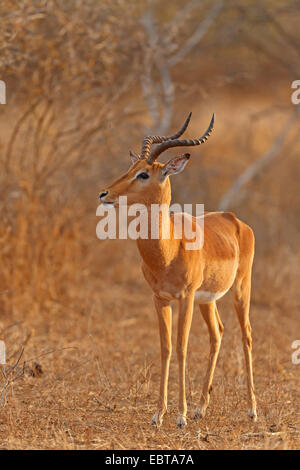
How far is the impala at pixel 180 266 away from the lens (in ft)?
15.3

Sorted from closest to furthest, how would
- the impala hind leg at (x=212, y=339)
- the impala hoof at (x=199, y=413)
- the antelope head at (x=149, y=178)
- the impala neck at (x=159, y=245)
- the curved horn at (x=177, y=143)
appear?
the curved horn at (x=177, y=143), the antelope head at (x=149, y=178), the impala neck at (x=159, y=245), the impala hoof at (x=199, y=413), the impala hind leg at (x=212, y=339)

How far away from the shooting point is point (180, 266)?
4.82m

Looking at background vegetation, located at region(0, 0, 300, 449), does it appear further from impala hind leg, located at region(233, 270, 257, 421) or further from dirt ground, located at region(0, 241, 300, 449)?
impala hind leg, located at region(233, 270, 257, 421)

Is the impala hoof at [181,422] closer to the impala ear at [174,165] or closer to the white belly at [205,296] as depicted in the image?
the white belly at [205,296]

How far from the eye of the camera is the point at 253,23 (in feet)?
38.3

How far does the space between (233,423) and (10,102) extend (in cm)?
484

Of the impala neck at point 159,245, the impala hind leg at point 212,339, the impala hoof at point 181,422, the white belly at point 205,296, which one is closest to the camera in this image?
the impala neck at point 159,245

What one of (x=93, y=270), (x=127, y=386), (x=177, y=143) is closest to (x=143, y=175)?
(x=177, y=143)

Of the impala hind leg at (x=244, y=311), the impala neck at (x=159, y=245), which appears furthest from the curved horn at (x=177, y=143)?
the impala hind leg at (x=244, y=311)

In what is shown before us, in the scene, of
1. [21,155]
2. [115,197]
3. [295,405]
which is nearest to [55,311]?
[21,155]

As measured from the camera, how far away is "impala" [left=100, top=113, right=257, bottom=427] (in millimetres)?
4676

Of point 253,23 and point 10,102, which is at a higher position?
point 253,23
